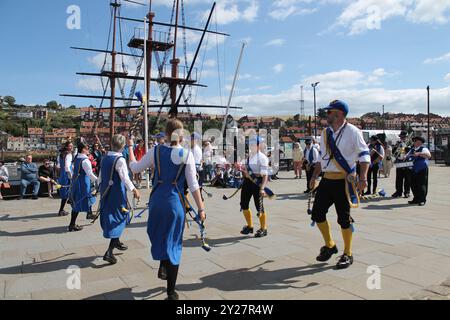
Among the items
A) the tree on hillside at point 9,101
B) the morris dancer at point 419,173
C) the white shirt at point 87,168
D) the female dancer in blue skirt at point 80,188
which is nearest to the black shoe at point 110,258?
the white shirt at point 87,168

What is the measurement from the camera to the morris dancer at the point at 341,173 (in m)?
4.60

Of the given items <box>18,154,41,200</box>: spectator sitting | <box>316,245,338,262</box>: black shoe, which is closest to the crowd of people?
<box>316,245,338,262</box>: black shoe

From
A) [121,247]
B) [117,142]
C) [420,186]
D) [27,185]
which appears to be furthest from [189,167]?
[27,185]

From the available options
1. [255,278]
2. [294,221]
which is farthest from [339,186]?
[294,221]

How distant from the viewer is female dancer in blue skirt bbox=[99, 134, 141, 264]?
5.19 metres

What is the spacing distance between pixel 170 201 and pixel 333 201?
2237 millimetres

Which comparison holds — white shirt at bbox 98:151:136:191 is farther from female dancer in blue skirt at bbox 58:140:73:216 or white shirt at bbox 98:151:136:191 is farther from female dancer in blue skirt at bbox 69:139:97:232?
female dancer in blue skirt at bbox 58:140:73:216

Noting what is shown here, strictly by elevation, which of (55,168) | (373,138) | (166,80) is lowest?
(55,168)

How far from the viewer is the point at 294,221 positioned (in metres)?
7.76

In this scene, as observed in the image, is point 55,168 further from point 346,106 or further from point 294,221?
point 346,106

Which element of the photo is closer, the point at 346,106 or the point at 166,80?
the point at 346,106

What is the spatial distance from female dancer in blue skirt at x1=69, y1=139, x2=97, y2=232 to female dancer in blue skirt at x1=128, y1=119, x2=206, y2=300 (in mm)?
4062

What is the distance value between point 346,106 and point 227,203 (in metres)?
6.52

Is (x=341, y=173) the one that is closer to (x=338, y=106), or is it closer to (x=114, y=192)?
(x=338, y=106)
